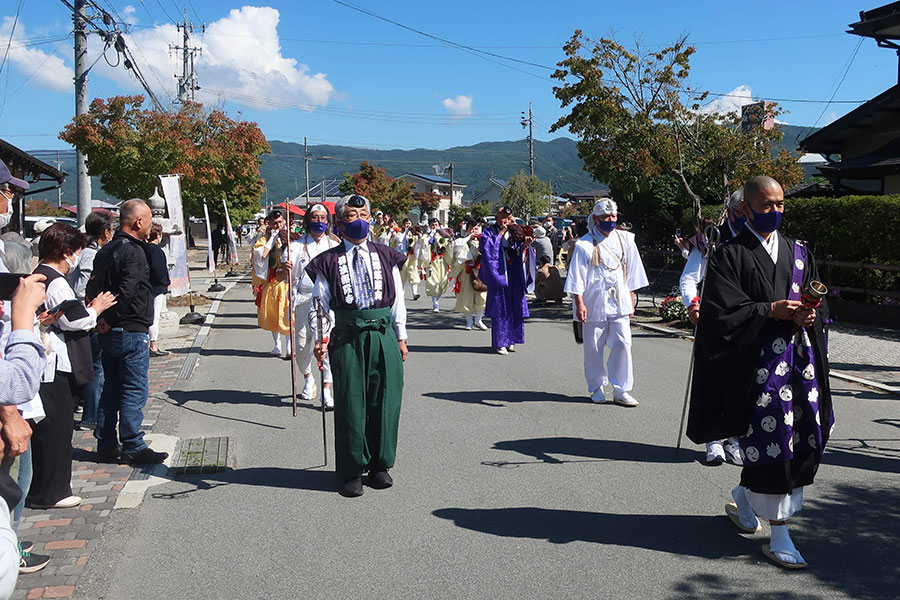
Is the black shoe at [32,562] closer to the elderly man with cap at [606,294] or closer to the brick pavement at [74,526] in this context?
the brick pavement at [74,526]

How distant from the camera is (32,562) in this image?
421cm

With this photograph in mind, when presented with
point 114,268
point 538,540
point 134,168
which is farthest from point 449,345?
point 134,168

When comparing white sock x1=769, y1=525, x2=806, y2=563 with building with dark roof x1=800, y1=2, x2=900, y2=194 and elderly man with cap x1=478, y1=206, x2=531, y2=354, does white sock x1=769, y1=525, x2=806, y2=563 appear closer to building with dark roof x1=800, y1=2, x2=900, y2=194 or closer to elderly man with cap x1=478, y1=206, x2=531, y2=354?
elderly man with cap x1=478, y1=206, x2=531, y2=354

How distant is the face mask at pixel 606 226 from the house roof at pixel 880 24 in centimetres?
1559

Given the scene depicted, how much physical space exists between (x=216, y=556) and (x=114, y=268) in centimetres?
255

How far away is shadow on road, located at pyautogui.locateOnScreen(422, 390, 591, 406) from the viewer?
821 cm

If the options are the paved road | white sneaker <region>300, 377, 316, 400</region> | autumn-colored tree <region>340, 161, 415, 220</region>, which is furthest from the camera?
autumn-colored tree <region>340, 161, 415, 220</region>

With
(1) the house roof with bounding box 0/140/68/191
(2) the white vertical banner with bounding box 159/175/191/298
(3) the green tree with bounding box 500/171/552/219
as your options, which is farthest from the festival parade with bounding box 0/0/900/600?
(3) the green tree with bounding box 500/171/552/219

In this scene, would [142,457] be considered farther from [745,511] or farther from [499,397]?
[745,511]

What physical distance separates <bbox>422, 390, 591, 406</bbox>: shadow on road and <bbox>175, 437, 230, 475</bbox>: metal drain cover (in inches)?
97.0

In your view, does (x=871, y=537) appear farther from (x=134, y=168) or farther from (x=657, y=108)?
(x=134, y=168)

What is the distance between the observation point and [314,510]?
5105mm

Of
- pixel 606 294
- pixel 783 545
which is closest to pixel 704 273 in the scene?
pixel 783 545

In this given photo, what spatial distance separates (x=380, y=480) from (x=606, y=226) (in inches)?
148
